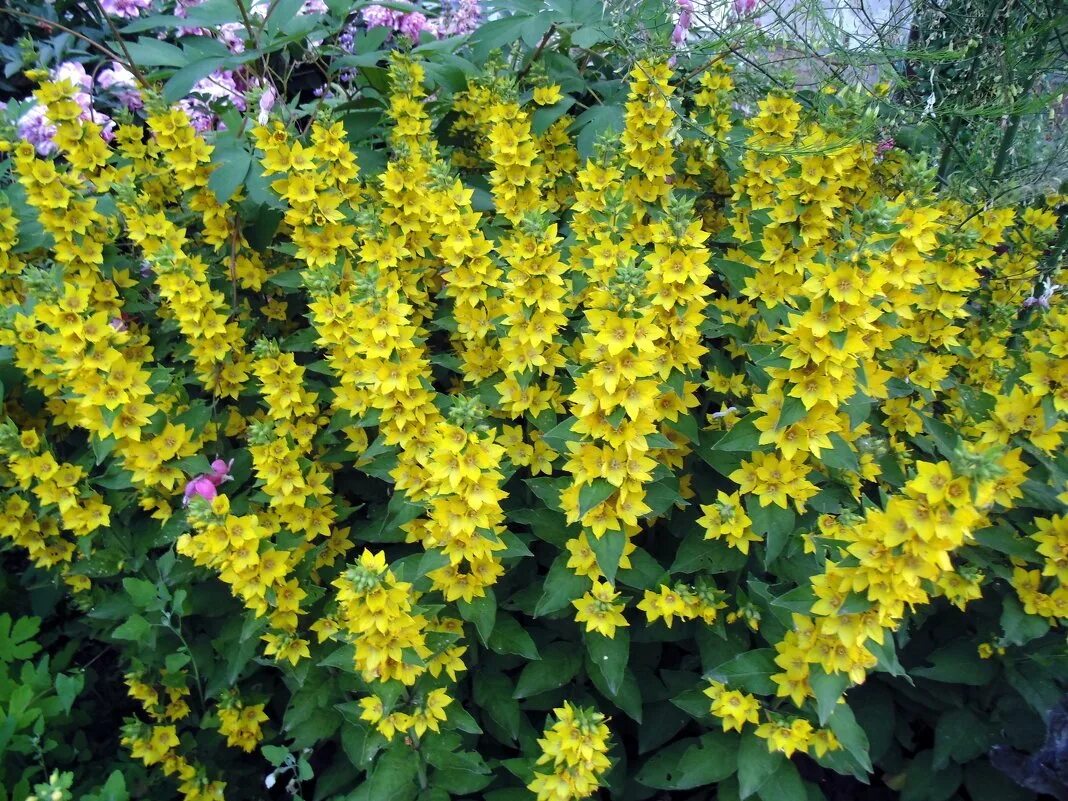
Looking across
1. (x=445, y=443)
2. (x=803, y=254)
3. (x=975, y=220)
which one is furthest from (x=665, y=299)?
(x=975, y=220)

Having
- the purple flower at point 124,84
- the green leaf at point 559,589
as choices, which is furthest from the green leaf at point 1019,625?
the purple flower at point 124,84

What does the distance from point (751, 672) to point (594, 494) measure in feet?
1.90

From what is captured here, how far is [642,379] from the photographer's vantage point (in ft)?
5.96

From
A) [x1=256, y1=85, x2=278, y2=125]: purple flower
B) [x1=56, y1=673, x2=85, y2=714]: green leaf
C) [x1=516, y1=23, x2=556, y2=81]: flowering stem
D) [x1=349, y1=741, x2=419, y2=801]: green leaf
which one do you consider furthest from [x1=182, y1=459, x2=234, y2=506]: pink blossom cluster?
[x1=516, y1=23, x2=556, y2=81]: flowering stem

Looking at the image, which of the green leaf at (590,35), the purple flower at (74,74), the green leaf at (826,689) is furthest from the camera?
the purple flower at (74,74)

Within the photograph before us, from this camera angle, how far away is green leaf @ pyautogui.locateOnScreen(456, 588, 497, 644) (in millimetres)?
1890

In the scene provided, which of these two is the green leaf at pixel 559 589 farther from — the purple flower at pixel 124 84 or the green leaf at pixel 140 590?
the purple flower at pixel 124 84

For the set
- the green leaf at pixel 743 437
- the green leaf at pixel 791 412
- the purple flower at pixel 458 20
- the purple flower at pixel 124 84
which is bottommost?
the green leaf at pixel 743 437

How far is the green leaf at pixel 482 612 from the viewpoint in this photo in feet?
6.20

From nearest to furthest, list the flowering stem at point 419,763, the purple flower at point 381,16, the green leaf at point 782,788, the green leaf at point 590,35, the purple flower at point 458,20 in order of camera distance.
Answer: the green leaf at point 782,788, the flowering stem at point 419,763, the green leaf at point 590,35, the purple flower at point 381,16, the purple flower at point 458,20

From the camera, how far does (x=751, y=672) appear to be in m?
1.80

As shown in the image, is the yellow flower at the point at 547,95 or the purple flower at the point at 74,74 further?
the purple flower at the point at 74,74

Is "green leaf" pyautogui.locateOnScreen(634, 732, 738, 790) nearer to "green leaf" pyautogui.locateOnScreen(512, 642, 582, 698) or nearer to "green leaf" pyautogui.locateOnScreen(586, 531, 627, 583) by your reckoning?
"green leaf" pyautogui.locateOnScreen(512, 642, 582, 698)

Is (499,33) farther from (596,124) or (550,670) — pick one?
(550,670)
